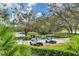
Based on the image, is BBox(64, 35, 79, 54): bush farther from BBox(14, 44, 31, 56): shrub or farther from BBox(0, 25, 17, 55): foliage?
BBox(0, 25, 17, 55): foliage

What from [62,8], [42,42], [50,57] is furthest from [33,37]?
[62,8]

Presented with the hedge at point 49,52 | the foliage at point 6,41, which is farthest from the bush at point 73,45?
the foliage at point 6,41

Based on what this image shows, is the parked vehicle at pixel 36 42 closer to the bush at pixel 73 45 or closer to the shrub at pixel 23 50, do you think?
the shrub at pixel 23 50

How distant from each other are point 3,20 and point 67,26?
1.80 ft

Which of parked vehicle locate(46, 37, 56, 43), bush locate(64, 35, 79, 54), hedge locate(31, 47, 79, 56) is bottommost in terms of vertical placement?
hedge locate(31, 47, 79, 56)

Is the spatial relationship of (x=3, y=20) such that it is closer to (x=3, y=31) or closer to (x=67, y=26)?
(x=3, y=31)

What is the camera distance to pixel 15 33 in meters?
1.65

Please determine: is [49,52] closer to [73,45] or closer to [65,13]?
[73,45]

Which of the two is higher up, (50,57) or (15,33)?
(15,33)

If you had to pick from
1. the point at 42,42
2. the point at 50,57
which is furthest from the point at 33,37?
the point at 50,57

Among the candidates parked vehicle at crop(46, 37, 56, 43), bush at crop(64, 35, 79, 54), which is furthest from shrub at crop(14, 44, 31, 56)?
bush at crop(64, 35, 79, 54)

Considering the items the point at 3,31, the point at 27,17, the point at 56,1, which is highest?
the point at 56,1

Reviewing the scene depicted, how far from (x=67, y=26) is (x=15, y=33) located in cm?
45

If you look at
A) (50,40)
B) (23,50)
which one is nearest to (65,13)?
(50,40)
